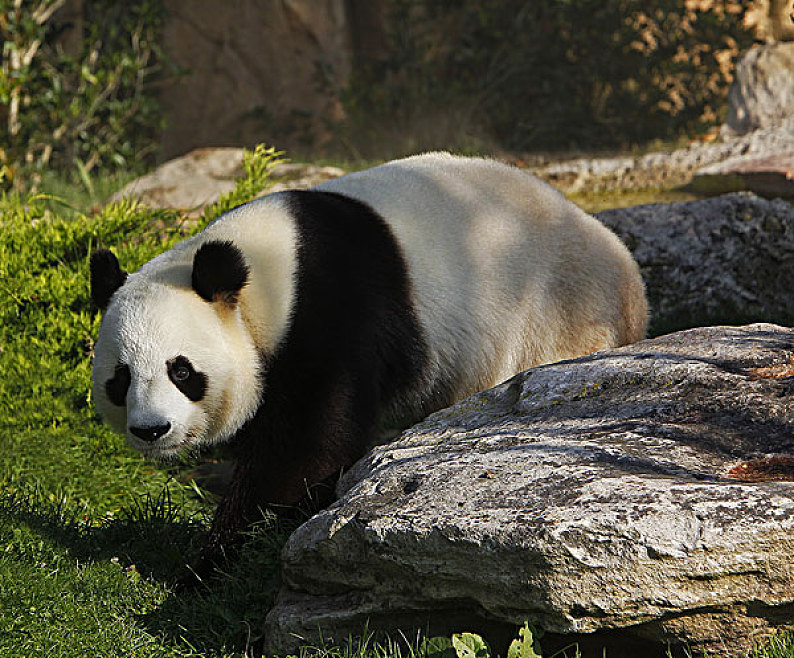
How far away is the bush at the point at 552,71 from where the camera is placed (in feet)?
39.1

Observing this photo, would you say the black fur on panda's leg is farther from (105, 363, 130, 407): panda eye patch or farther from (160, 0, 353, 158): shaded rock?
(160, 0, 353, 158): shaded rock

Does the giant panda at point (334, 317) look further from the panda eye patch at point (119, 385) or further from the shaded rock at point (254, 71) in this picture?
the shaded rock at point (254, 71)

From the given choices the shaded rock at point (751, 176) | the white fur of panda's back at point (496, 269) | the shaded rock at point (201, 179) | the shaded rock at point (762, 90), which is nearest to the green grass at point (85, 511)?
the white fur of panda's back at point (496, 269)

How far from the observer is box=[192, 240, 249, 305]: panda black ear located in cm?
318

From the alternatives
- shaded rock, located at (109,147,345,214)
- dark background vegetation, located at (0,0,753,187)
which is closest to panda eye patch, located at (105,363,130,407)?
shaded rock, located at (109,147,345,214)

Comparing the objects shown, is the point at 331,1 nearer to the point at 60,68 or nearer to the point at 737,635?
the point at 60,68

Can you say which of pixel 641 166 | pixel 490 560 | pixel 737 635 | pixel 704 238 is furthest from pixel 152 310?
pixel 641 166

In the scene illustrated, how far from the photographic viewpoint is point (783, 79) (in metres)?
10.1

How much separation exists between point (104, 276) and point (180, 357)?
55 centimetres

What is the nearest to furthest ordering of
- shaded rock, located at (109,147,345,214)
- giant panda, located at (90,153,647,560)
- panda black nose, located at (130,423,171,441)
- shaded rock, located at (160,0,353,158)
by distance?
panda black nose, located at (130,423,171,441), giant panda, located at (90,153,647,560), shaded rock, located at (109,147,345,214), shaded rock, located at (160,0,353,158)

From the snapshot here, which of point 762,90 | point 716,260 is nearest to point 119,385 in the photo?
point 716,260

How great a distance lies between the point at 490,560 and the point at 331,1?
36.7 ft

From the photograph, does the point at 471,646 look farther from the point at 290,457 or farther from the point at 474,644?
the point at 290,457

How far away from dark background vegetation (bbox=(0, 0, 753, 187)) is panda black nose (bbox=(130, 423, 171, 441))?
27.9 ft
